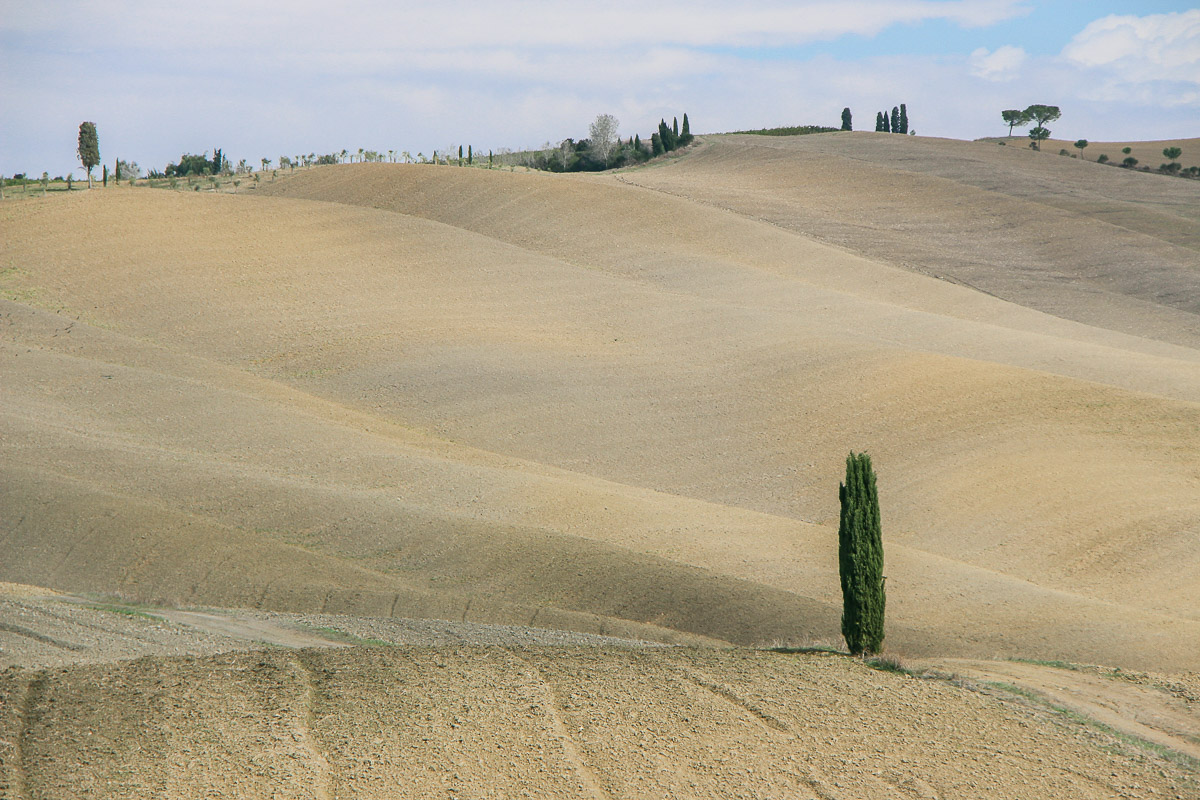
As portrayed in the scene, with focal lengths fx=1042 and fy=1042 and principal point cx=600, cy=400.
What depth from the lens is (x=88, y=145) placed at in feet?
200

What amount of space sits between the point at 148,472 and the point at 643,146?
72.6m

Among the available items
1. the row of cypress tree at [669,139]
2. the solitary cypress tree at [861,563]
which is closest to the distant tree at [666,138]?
the row of cypress tree at [669,139]

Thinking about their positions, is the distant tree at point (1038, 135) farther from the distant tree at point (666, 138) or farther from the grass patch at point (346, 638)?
the grass patch at point (346, 638)

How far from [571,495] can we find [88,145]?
172ft

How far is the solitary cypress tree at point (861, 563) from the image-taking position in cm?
1289

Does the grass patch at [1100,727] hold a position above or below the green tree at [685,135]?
below

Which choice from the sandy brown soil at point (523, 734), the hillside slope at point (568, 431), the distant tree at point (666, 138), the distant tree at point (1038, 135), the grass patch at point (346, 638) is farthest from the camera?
the distant tree at point (1038, 135)

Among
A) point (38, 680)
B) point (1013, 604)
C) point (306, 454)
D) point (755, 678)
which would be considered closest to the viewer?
point (38, 680)

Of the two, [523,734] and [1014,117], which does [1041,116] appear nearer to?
[1014,117]

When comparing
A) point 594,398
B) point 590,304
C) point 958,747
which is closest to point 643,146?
point 590,304

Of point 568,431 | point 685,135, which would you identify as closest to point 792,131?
point 685,135

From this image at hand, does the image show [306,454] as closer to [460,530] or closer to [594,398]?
[460,530]

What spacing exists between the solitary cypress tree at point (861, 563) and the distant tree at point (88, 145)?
59.0 m

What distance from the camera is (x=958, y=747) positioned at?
32.7 ft
